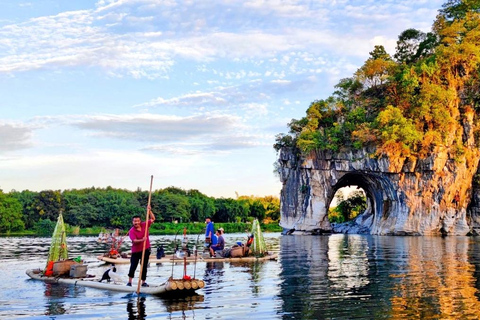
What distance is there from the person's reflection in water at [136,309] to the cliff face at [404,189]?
52.3 metres

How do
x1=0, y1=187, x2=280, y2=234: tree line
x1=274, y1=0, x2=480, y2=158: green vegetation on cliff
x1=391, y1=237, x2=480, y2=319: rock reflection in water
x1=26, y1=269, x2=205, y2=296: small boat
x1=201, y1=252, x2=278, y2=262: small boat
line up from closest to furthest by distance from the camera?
x1=391, y1=237, x2=480, y2=319: rock reflection in water → x1=26, y1=269, x2=205, y2=296: small boat → x1=201, y1=252, x2=278, y2=262: small boat → x1=274, y1=0, x2=480, y2=158: green vegetation on cliff → x1=0, y1=187, x2=280, y2=234: tree line

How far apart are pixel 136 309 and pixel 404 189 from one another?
55.8 meters

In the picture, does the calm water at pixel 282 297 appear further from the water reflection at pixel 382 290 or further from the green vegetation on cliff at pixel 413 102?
the green vegetation on cliff at pixel 413 102

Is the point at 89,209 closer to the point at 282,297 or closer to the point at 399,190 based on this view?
the point at 399,190

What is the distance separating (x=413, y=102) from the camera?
6169cm

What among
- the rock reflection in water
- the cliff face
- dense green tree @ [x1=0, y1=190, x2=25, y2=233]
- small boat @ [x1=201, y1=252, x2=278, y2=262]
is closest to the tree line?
dense green tree @ [x1=0, y1=190, x2=25, y2=233]

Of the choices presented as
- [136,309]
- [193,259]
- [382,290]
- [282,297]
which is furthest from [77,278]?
[382,290]

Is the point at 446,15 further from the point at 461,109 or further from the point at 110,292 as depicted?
the point at 110,292

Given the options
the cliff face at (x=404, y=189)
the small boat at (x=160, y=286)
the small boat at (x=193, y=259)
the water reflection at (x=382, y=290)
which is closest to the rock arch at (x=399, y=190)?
the cliff face at (x=404, y=189)

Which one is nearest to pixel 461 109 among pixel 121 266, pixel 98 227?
pixel 121 266

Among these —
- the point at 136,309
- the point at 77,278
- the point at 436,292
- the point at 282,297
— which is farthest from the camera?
the point at 77,278

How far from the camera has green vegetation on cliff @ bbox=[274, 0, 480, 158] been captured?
60.7 m

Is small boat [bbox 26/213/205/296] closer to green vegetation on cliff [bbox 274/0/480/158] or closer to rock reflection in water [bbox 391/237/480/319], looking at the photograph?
rock reflection in water [bbox 391/237/480/319]

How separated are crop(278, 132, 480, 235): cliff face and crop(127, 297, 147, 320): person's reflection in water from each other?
5228 cm
